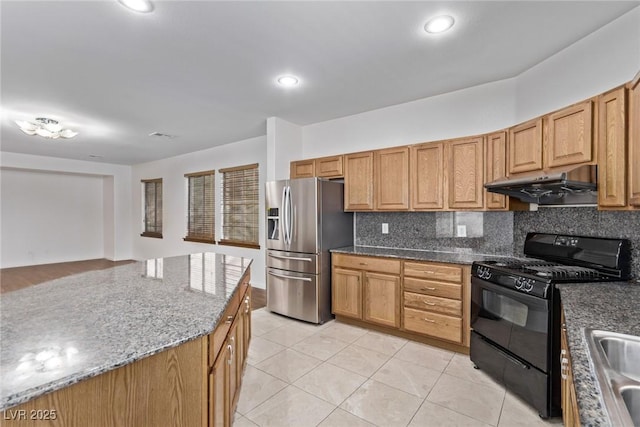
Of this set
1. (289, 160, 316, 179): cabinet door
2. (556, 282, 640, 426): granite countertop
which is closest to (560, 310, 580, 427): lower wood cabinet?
(556, 282, 640, 426): granite countertop

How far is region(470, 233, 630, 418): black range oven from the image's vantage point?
1844 millimetres

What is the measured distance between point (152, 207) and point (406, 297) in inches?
276

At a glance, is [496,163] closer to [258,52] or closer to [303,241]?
[303,241]

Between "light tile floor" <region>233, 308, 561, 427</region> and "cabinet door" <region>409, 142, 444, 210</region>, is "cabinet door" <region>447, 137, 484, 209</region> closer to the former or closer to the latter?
"cabinet door" <region>409, 142, 444, 210</region>

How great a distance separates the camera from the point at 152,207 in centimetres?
751

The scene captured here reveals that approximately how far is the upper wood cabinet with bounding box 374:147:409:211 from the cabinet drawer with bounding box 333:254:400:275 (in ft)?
2.04

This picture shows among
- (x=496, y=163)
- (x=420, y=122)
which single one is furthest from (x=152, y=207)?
(x=496, y=163)

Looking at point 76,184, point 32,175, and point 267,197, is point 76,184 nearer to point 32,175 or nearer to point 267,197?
point 32,175

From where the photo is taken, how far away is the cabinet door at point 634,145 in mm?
1615

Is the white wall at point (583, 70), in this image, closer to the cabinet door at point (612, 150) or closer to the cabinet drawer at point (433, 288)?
the cabinet door at point (612, 150)

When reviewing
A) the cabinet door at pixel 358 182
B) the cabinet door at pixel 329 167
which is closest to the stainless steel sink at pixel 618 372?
the cabinet door at pixel 358 182

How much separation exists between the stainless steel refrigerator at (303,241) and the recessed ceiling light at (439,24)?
1.81 m

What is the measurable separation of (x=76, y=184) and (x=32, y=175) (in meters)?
0.84

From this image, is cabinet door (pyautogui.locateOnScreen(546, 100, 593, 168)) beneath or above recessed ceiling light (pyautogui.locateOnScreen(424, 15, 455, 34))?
beneath
